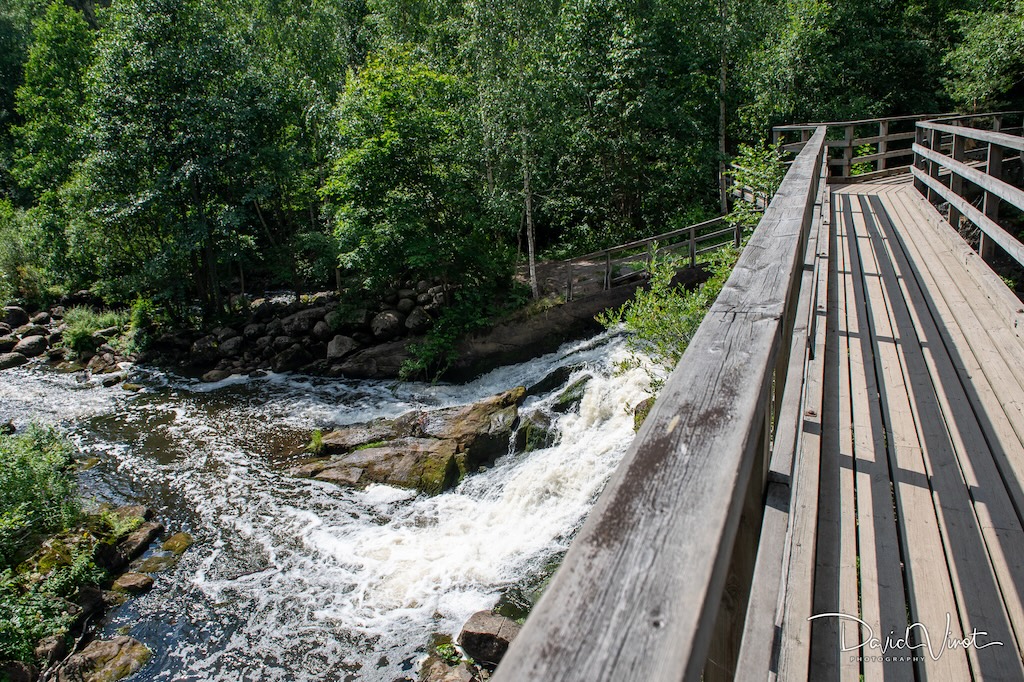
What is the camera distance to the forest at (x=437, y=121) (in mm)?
14492

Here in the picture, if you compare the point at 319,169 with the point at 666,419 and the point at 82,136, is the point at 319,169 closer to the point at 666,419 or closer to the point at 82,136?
the point at 82,136

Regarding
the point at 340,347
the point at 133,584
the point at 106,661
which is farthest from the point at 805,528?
the point at 340,347

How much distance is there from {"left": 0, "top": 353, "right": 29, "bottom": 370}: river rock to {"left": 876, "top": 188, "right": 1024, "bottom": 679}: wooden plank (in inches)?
821

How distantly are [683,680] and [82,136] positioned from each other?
21348mm

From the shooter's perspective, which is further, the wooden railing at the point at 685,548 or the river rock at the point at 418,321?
the river rock at the point at 418,321

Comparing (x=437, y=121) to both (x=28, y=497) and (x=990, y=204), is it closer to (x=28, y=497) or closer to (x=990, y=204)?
(x=28, y=497)

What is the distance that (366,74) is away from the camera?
570 inches

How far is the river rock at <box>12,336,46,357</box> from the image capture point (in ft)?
58.1

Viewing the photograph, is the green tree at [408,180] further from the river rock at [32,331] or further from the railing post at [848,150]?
the river rock at [32,331]

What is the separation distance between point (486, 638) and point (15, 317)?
21.1 metres

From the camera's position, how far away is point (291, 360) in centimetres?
1539

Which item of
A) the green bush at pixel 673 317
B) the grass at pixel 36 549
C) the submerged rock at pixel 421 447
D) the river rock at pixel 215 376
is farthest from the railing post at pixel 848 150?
the river rock at pixel 215 376

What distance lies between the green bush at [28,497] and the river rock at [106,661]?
2.06m

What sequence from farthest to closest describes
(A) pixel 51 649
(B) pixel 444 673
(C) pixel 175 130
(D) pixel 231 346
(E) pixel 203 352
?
(C) pixel 175 130 < (D) pixel 231 346 < (E) pixel 203 352 < (A) pixel 51 649 < (B) pixel 444 673
